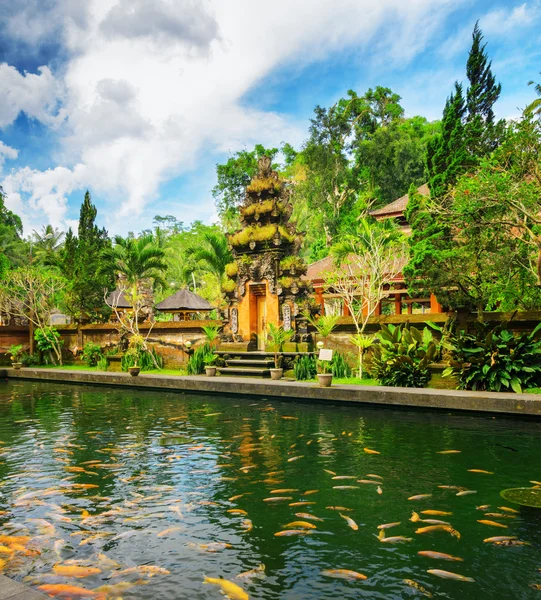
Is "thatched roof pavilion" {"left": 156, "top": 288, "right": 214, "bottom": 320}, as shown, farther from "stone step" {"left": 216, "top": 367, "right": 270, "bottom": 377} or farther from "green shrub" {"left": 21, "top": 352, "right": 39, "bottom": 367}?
"stone step" {"left": 216, "top": 367, "right": 270, "bottom": 377}

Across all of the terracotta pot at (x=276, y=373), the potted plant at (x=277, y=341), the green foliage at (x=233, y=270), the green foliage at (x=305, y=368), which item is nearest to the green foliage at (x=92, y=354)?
the green foliage at (x=233, y=270)

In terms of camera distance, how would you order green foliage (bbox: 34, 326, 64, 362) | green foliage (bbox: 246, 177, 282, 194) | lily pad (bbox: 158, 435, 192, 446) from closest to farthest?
lily pad (bbox: 158, 435, 192, 446) → green foliage (bbox: 246, 177, 282, 194) → green foliage (bbox: 34, 326, 64, 362)

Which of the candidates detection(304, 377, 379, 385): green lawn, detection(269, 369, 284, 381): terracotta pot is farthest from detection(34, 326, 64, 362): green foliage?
detection(304, 377, 379, 385): green lawn

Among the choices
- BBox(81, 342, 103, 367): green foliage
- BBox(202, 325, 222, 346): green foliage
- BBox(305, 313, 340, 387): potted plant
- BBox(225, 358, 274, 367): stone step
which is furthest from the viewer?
BBox(81, 342, 103, 367): green foliage

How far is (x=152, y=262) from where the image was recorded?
26.4 meters

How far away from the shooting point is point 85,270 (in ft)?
70.5

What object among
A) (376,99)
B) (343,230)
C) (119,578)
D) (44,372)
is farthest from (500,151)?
(376,99)

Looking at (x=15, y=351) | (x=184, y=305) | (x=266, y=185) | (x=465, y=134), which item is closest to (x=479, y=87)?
(x=465, y=134)

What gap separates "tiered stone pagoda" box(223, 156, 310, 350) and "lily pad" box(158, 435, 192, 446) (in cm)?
917

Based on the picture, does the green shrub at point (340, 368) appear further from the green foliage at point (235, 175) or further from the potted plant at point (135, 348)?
the green foliage at point (235, 175)

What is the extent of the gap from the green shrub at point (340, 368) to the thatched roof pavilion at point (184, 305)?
546 inches

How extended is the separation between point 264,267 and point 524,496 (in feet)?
43.5

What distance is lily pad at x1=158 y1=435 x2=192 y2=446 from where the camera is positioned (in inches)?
293

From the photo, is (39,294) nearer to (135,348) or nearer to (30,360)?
(30,360)
